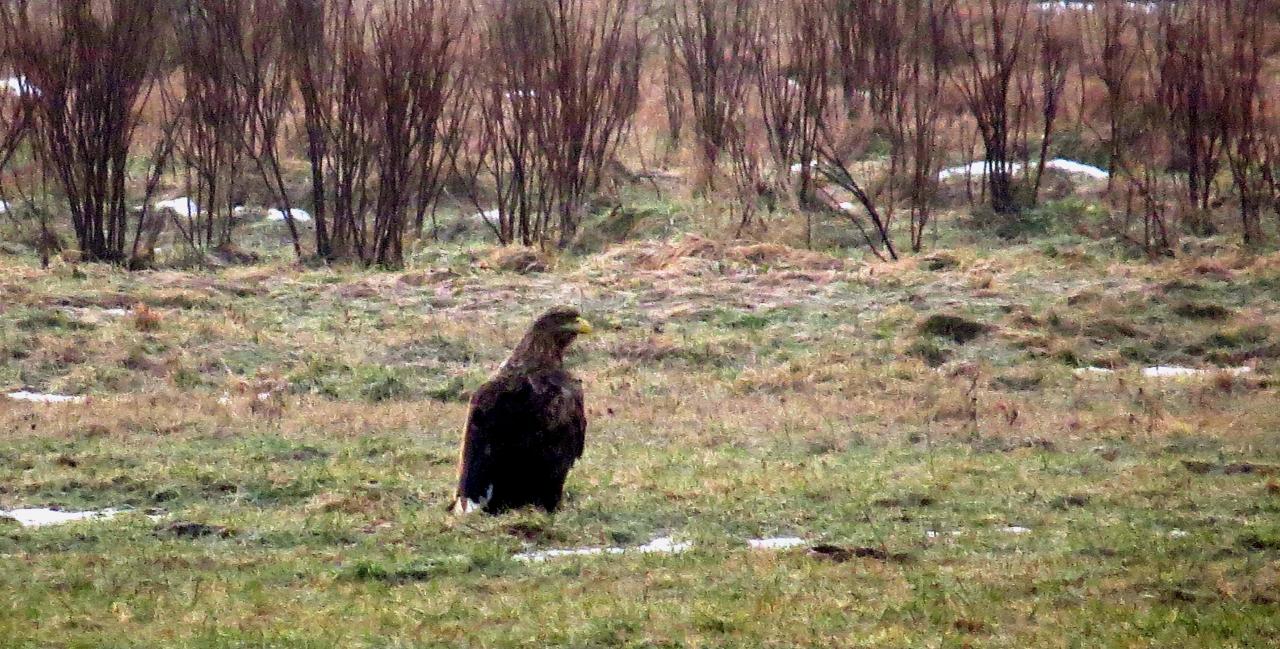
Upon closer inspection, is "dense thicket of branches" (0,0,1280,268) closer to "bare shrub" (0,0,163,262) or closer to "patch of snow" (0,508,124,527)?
"bare shrub" (0,0,163,262)

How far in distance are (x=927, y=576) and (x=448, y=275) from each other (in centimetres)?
1098

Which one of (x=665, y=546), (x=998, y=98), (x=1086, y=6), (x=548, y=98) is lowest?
(x=665, y=546)

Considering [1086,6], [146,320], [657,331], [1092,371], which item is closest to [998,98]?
[1086,6]

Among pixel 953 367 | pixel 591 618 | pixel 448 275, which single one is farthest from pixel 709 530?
pixel 448 275

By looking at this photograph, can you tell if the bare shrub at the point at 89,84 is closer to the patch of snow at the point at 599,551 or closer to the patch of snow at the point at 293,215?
the patch of snow at the point at 293,215

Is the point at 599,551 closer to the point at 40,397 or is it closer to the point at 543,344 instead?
the point at 543,344

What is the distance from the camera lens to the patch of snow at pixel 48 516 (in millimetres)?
7527

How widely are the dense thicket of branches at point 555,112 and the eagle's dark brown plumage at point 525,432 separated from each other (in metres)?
10.7

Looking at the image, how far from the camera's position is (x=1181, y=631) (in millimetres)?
5258

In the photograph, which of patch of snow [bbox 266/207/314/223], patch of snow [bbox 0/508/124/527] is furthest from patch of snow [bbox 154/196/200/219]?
patch of snow [bbox 0/508/124/527]

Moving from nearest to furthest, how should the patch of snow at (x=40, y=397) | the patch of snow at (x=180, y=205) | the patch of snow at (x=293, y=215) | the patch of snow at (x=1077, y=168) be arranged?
1. the patch of snow at (x=40, y=397)
2. the patch of snow at (x=180, y=205)
3. the patch of snow at (x=293, y=215)
4. the patch of snow at (x=1077, y=168)

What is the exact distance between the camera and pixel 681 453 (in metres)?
9.54

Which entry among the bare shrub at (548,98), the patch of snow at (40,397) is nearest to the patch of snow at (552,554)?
the patch of snow at (40,397)

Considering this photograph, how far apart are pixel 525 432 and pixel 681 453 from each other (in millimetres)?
2204
